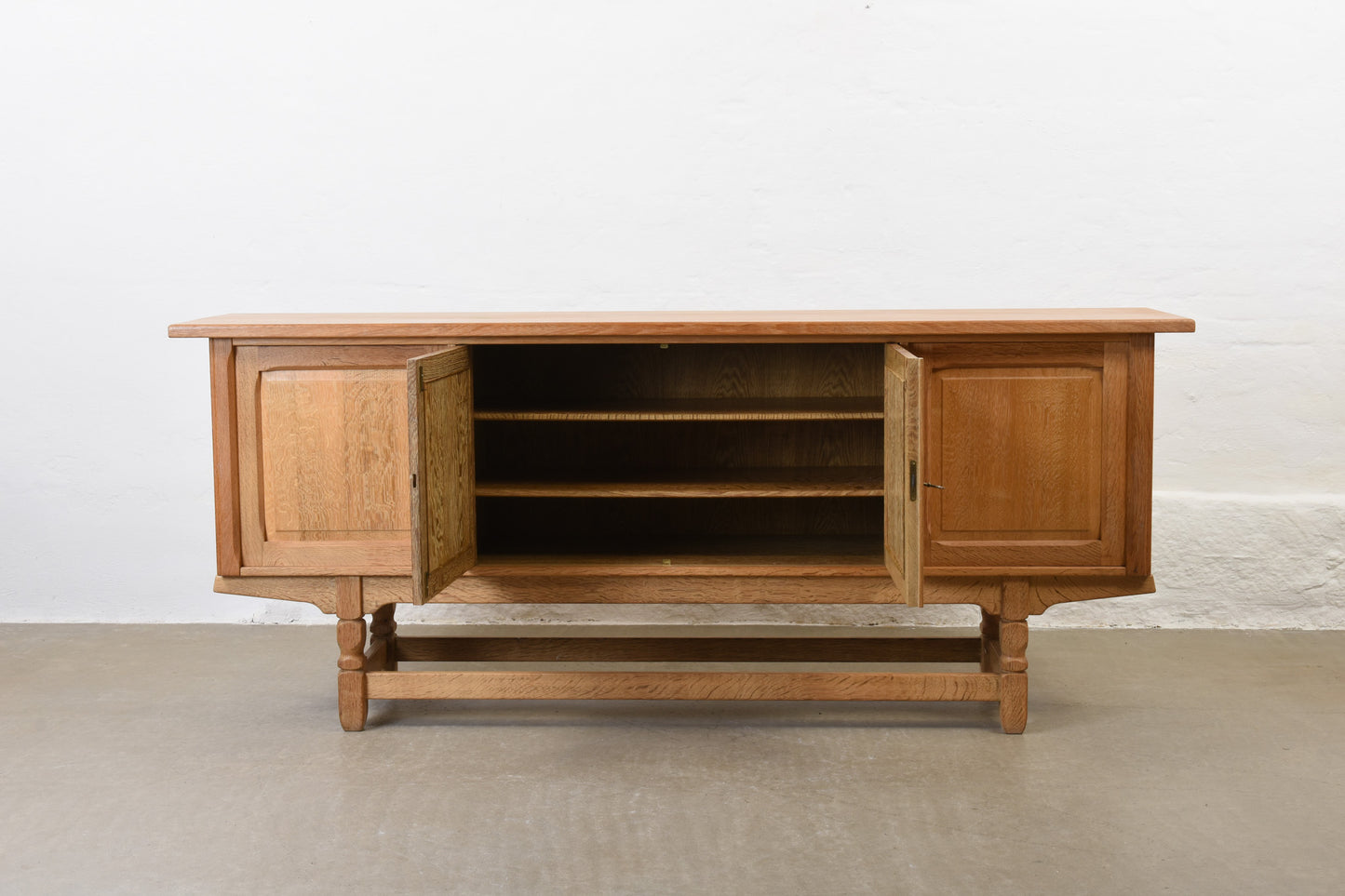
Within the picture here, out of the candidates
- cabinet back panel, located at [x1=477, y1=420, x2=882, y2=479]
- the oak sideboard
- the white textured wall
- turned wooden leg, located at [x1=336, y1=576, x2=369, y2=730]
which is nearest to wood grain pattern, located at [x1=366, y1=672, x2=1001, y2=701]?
the oak sideboard

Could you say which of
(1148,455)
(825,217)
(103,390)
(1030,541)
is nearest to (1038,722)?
(1030,541)

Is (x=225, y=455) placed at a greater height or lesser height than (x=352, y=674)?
greater

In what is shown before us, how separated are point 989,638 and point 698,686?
97 cm

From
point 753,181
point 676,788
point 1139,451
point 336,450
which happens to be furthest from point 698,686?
point 753,181

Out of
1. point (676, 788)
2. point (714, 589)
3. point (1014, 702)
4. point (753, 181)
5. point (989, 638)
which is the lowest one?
Answer: point (676, 788)

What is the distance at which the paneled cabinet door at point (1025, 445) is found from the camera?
142 inches

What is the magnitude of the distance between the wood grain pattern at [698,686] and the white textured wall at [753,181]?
139 centimetres

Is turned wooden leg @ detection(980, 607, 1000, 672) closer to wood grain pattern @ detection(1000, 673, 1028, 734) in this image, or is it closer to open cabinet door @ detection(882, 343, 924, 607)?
wood grain pattern @ detection(1000, 673, 1028, 734)

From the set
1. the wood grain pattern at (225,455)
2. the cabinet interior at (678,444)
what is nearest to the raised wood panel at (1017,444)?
the cabinet interior at (678,444)

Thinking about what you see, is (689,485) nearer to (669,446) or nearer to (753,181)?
(669,446)

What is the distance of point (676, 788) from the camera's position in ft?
11.3

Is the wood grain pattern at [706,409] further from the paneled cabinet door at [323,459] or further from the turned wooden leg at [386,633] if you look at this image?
the turned wooden leg at [386,633]

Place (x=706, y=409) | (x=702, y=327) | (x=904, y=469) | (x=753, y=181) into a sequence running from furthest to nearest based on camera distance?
1. (x=753, y=181)
2. (x=706, y=409)
3. (x=702, y=327)
4. (x=904, y=469)

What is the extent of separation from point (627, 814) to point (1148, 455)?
1746 mm
